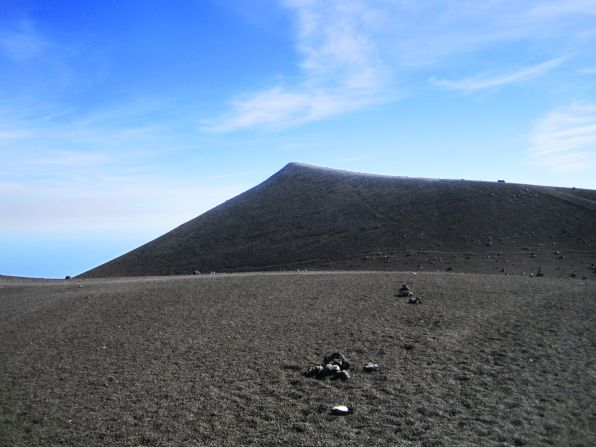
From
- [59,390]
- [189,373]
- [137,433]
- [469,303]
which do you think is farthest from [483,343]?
[59,390]

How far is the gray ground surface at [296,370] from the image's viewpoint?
6309mm

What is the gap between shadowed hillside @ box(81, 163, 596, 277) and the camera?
28594mm

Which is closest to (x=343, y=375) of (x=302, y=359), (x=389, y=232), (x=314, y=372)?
(x=314, y=372)

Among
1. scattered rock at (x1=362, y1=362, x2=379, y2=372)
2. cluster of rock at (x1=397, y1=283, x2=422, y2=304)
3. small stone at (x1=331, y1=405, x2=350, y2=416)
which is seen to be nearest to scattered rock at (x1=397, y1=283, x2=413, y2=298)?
cluster of rock at (x1=397, y1=283, x2=422, y2=304)

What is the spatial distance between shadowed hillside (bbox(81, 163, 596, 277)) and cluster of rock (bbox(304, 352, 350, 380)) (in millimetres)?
18362

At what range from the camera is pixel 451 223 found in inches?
1348

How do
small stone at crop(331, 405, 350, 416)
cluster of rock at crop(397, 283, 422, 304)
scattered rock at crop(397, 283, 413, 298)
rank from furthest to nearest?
scattered rock at crop(397, 283, 413, 298) → cluster of rock at crop(397, 283, 422, 304) → small stone at crop(331, 405, 350, 416)

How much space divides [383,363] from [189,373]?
3399 millimetres

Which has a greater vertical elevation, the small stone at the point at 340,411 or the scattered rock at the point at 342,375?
the scattered rock at the point at 342,375

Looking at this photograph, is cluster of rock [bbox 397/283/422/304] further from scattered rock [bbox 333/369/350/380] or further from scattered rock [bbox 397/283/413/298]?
scattered rock [bbox 333/369/350/380]

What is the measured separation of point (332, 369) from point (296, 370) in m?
0.73

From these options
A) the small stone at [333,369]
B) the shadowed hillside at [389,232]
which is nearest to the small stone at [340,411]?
the small stone at [333,369]

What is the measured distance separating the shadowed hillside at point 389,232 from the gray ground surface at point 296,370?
40.6 ft

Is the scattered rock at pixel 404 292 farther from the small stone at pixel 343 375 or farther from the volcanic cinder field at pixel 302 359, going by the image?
the small stone at pixel 343 375
